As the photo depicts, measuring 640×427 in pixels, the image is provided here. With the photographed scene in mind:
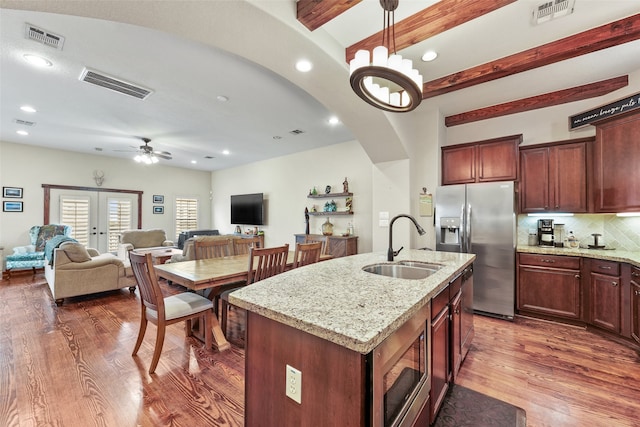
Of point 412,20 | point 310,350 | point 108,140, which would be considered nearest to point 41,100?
point 108,140

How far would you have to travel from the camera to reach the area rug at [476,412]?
1.66 m

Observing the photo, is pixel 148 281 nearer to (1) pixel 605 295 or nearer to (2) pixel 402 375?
(2) pixel 402 375

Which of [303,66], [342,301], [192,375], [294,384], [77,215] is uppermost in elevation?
[303,66]

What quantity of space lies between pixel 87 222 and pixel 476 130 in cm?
877

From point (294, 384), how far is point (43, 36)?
3.46 m

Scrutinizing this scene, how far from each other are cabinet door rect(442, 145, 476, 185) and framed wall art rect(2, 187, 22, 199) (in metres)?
8.68

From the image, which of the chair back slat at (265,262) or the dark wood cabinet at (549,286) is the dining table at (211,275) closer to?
the chair back slat at (265,262)

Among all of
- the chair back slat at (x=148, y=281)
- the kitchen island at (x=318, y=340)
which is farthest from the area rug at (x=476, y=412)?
the chair back slat at (x=148, y=281)

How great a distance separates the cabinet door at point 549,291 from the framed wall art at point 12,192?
9.53 meters

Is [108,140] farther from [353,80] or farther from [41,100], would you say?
[353,80]

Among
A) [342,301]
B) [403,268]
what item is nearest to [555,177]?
[403,268]

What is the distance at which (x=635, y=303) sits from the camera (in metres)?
2.54

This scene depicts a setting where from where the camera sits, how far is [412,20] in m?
2.19

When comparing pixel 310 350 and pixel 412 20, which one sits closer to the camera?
pixel 310 350
